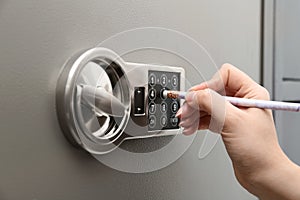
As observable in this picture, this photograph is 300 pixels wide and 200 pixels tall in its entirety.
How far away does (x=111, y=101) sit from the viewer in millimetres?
339

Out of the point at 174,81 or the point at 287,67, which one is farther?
the point at 287,67

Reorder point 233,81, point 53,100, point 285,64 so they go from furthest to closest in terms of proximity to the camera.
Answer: point 285,64
point 233,81
point 53,100

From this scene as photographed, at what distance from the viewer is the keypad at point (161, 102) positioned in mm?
376

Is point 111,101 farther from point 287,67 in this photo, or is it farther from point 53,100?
point 287,67

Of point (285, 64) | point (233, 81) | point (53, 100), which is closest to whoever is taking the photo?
point (53, 100)

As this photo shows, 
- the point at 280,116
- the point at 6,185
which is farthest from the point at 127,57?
the point at 280,116

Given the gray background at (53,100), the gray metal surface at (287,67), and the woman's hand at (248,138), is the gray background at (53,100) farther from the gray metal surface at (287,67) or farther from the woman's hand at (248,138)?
the gray metal surface at (287,67)

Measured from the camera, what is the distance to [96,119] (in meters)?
0.34

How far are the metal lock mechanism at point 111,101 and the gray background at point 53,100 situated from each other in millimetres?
11

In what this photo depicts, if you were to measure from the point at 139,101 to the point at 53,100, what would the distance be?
0.28ft

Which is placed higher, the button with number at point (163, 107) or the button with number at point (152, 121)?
the button with number at point (163, 107)

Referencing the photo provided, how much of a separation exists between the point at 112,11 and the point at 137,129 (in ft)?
0.36

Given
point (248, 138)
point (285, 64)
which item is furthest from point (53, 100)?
point (285, 64)

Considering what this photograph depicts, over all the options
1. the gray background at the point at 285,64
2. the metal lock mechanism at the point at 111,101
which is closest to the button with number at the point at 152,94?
the metal lock mechanism at the point at 111,101
